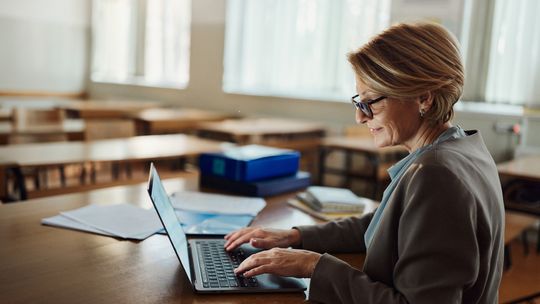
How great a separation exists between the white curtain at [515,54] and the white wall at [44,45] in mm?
5982

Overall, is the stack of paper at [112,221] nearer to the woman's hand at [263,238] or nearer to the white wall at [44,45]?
the woman's hand at [263,238]

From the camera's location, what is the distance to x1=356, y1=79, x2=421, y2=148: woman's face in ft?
3.48

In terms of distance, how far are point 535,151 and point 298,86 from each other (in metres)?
2.55

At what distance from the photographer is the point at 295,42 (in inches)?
237

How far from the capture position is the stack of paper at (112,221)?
1.44m

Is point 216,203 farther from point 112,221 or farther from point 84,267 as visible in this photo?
point 84,267

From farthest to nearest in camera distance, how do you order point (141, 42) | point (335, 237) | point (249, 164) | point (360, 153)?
point (141, 42) → point (360, 153) → point (249, 164) → point (335, 237)

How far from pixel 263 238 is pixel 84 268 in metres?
0.42

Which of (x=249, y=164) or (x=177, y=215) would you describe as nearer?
(x=177, y=215)

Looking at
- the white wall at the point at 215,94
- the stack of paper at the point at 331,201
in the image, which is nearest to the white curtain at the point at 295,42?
the white wall at the point at 215,94

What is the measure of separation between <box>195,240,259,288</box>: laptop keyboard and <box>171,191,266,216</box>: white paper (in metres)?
0.32

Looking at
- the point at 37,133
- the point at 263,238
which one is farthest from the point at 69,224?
the point at 37,133

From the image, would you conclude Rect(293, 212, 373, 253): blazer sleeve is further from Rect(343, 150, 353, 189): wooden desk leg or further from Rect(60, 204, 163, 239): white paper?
Rect(343, 150, 353, 189): wooden desk leg

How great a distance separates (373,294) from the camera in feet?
3.17
